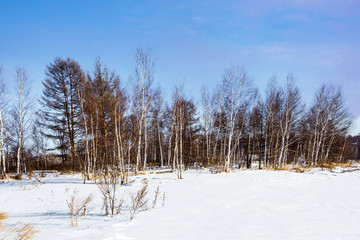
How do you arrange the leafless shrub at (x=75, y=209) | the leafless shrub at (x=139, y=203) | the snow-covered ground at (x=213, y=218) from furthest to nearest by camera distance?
the leafless shrub at (x=139, y=203)
the leafless shrub at (x=75, y=209)
the snow-covered ground at (x=213, y=218)

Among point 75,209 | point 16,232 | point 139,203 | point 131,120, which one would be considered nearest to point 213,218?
point 139,203

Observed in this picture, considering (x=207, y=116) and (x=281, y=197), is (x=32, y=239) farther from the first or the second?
(x=207, y=116)

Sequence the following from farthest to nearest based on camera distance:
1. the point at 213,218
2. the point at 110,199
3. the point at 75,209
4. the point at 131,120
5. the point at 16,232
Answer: the point at 131,120, the point at 75,209, the point at 110,199, the point at 213,218, the point at 16,232

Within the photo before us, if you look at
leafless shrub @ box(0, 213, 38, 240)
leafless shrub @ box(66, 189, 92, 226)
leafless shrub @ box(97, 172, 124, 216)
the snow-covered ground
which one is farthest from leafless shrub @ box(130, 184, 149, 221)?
leafless shrub @ box(0, 213, 38, 240)

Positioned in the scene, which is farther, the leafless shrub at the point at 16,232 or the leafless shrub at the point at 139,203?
the leafless shrub at the point at 139,203

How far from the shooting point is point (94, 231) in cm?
365

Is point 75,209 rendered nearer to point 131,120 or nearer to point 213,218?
point 213,218

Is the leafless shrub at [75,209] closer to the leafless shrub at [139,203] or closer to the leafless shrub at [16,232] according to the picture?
the leafless shrub at [16,232]

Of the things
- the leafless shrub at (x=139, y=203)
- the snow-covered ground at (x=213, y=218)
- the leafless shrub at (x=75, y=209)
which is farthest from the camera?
the leafless shrub at (x=139, y=203)

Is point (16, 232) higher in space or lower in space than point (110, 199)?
lower

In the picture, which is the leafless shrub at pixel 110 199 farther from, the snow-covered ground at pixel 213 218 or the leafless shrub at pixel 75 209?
the leafless shrub at pixel 75 209

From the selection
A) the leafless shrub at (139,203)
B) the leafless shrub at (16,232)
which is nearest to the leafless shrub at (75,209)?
the leafless shrub at (16,232)

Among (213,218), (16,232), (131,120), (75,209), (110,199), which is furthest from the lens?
(131,120)

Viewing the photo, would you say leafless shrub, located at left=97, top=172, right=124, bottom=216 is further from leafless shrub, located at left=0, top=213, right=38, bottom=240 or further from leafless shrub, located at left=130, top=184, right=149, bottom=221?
leafless shrub, located at left=0, top=213, right=38, bottom=240
